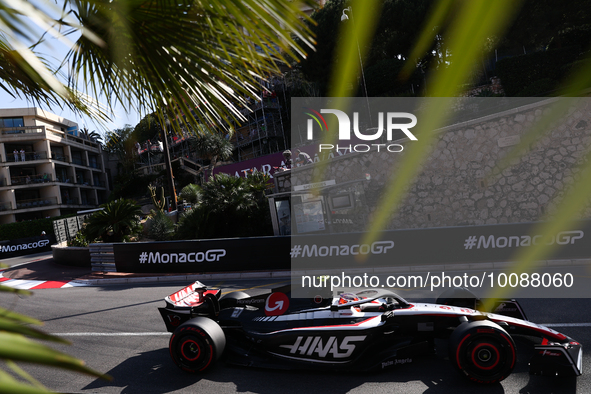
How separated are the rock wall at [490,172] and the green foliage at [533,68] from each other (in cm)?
924

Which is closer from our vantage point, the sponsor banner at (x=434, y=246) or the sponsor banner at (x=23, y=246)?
the sponsor banner at (x=434, y=246)

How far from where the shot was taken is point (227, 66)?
6.67ft

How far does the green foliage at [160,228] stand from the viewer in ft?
58.0

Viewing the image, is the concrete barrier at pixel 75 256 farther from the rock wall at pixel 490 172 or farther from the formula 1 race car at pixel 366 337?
the formula 1 race car at pixel 366 337

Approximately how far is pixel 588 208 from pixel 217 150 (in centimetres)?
3256

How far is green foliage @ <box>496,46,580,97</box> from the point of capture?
21938mm

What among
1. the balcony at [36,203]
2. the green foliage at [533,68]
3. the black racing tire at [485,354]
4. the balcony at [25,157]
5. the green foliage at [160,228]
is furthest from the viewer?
the balcony at [36,203]

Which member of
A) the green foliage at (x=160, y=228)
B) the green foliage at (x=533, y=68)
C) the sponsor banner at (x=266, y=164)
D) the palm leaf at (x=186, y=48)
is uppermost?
the green foliage at (x=533, y=68)

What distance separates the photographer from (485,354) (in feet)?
14.8

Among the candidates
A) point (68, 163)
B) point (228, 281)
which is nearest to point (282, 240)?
point (228, 281)

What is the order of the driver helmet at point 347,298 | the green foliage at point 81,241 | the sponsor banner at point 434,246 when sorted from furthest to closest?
the green foliage at point 81,241 < the sponsor banner at point 434,246 < the driver helmet at point 347,298

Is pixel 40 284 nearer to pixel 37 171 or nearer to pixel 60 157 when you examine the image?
pixel 37 171

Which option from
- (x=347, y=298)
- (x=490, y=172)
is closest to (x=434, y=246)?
(x=490, y=172)

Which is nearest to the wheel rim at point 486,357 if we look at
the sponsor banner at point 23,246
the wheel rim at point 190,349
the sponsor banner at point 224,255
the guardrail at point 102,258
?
the wheel rim at point 190,349
